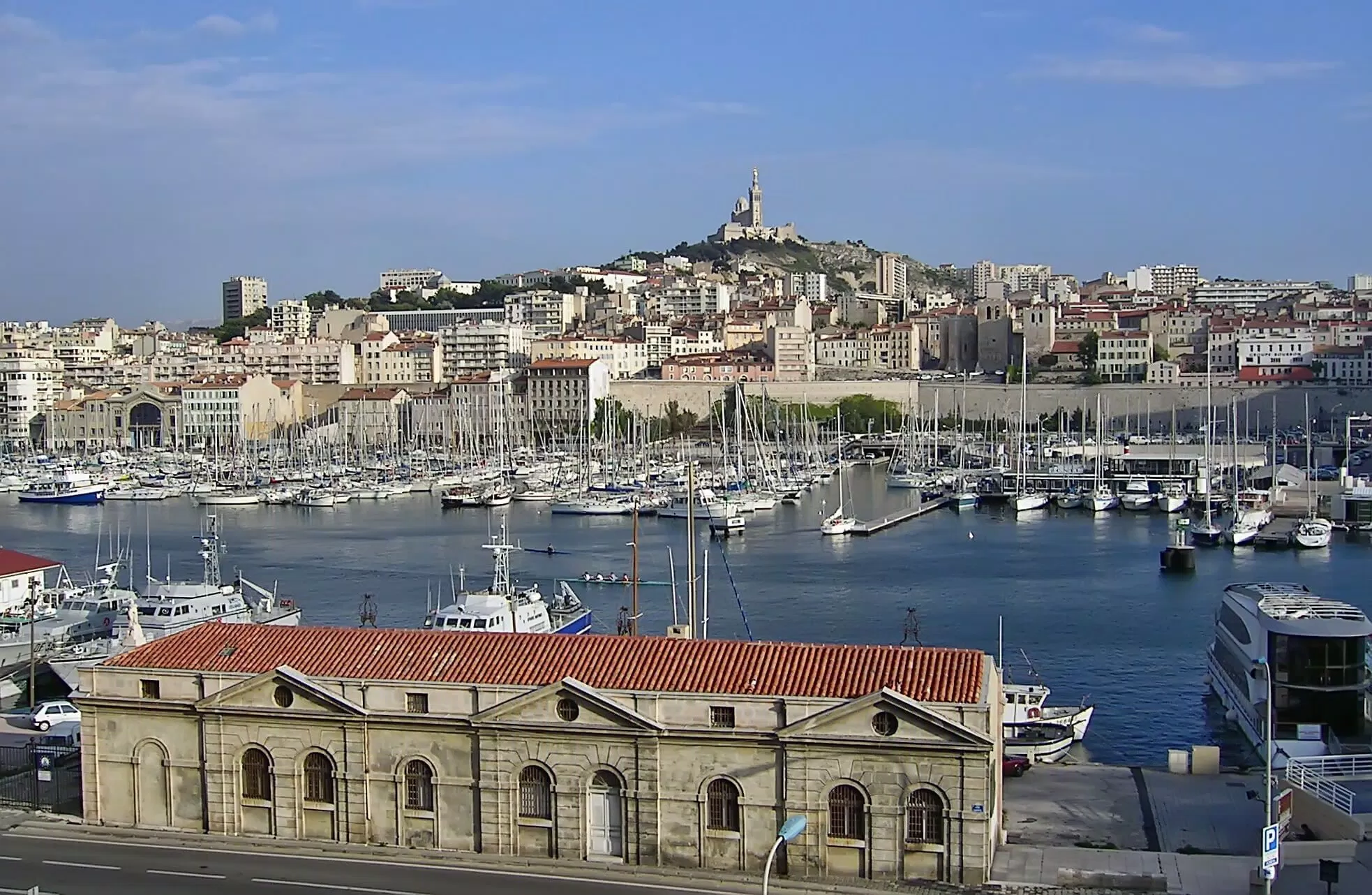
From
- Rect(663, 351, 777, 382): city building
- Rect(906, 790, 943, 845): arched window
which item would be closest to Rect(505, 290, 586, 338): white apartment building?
Rect(663, 351, 777, 382): city building

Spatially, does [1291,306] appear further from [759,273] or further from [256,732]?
[256,732]

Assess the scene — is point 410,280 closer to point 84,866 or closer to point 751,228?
point 751,228

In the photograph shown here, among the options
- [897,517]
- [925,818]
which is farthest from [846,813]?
[897,517]

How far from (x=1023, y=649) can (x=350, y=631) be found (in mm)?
11987

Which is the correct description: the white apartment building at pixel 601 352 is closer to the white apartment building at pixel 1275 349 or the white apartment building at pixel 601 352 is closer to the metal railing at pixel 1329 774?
the white apartment building at pixel 1275 349

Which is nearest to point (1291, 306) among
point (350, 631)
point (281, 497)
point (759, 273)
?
point (759, 273)

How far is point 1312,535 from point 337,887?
26.4 metres

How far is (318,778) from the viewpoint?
10.0 m

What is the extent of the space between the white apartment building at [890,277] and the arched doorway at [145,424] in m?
56.8

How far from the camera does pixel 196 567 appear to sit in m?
29.3

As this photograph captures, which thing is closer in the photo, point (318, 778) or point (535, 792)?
point (535, 792)

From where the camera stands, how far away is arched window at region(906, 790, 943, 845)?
356 inches

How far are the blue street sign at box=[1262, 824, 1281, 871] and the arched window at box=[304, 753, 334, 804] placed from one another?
5472 mm

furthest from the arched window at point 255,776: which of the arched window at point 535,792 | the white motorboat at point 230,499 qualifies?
the white motorboat at point 230,499
